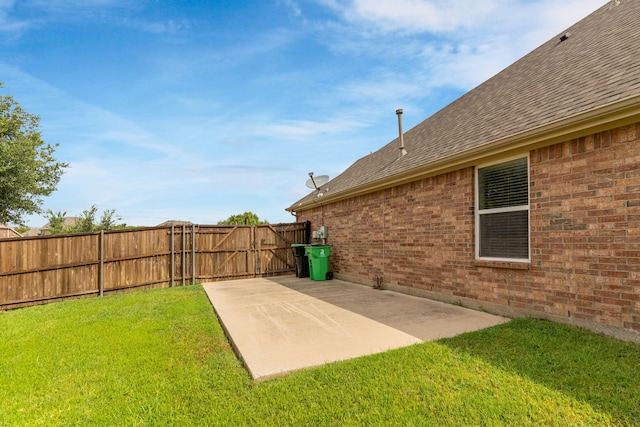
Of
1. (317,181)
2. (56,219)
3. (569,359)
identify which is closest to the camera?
(569,359)

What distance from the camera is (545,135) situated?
181 inches

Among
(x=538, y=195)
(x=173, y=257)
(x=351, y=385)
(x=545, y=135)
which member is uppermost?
(x=545, y=135)

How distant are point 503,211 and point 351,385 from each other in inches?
164

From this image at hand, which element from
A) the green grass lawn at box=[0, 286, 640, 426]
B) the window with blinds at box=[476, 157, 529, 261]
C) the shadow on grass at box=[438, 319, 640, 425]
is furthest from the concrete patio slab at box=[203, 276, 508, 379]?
the window with blinds at box=[476, 157, 529, 261]

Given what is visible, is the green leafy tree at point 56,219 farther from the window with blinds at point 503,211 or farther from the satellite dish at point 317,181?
the window with blinds at point 503,211

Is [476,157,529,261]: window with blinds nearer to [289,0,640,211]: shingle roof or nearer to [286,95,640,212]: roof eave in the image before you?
[286,95,640,212]: roof eave

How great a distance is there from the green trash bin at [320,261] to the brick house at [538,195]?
2318mm

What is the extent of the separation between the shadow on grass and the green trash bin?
22.4 ft

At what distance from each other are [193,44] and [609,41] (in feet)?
31.4

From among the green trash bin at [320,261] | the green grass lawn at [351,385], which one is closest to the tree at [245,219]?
the green trash bin at [320,261]

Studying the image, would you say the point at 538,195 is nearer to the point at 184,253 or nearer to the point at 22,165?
the point at 184,253

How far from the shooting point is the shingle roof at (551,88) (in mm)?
4594

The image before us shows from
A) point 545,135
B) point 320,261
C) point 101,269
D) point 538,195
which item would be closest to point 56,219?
point 101,269

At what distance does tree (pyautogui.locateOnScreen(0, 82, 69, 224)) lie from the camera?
17266mm
